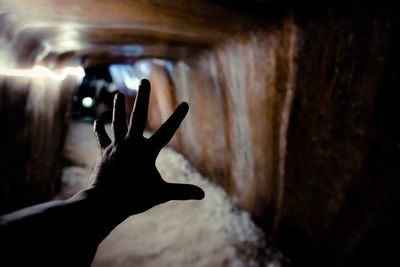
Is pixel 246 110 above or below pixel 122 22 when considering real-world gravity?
below

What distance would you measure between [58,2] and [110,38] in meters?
1.28

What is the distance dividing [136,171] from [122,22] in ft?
6.17

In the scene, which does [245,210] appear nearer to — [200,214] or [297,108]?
[200,214]

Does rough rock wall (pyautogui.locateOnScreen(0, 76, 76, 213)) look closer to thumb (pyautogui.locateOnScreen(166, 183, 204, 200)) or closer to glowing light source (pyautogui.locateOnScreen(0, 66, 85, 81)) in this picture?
glowing light source (pyautogui.locateOnScreen(0, 66, 85, 81))

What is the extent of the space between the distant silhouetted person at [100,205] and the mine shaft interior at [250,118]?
47.2 inches

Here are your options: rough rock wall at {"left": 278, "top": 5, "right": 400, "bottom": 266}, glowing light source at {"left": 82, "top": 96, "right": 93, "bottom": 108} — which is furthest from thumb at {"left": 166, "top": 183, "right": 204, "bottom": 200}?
glowing light source at {"left": 82, "top": 96, "right": 93, "bottom": 108}

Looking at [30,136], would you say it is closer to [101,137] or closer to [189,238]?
[101,137]

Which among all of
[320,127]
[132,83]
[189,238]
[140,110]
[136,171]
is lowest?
[189,238]

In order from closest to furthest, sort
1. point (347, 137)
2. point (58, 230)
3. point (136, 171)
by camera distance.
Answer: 1. point (58, 230)
2. point (136, 171)
3. point (347, 137)

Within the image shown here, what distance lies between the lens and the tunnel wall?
1663 mm

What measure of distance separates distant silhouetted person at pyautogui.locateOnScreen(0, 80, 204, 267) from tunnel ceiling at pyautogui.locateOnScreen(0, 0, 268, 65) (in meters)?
1.06

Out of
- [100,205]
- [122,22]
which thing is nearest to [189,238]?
[100,205]

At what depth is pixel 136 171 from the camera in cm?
143

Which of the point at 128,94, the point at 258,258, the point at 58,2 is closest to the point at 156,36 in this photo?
the point at 58,2
